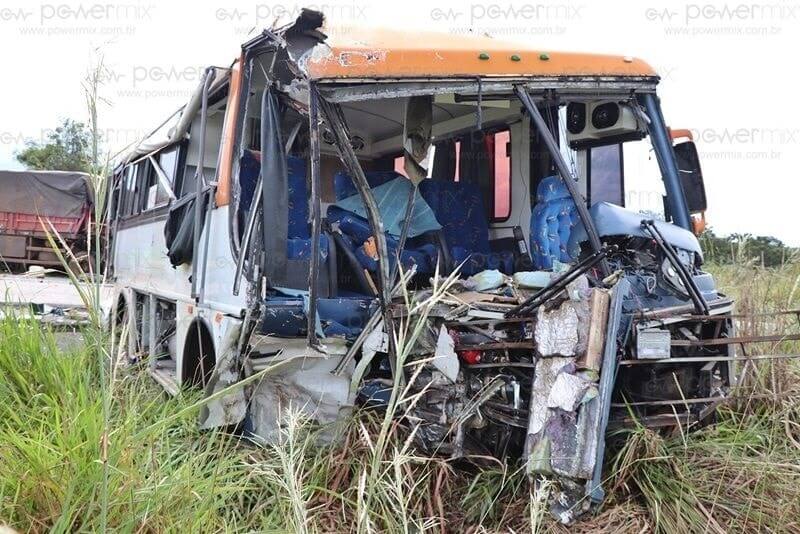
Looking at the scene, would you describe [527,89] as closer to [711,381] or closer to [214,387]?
[711,381]

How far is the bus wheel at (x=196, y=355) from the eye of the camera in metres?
4.44

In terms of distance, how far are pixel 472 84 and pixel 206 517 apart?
2478 millimetres

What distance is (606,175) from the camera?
16.0 feet

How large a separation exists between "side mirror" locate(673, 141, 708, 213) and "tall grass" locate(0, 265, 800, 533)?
135 centimetres

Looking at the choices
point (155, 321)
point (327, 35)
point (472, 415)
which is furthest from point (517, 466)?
point (155, 321)

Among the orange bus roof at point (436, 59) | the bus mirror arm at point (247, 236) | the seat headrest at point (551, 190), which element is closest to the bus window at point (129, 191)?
the bus mirror arm at point (247, 236)

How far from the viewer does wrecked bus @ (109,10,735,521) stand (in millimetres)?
3107

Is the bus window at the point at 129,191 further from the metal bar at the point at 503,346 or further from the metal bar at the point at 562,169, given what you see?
the metal bar at the point at 503,346

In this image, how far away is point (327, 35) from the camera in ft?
11.1

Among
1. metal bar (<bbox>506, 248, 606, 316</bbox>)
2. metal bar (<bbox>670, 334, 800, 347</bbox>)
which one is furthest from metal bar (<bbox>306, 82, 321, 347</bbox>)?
metal bar (<bbox>670, 334, 800, 347</bbox>)

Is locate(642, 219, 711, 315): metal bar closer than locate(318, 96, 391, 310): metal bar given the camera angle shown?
No

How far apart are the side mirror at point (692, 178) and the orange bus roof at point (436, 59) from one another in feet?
2.28

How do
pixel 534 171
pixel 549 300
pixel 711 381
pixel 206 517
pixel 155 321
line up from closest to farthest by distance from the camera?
pixel 206 517 → pixel 549 300 → pixel 711 381 → pixel 534 171 → pixel 155 321

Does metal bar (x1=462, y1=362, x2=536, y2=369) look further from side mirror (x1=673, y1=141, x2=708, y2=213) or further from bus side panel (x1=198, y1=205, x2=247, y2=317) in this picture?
side mirror (x1=673, y1=141, x2=708, y2=213)
